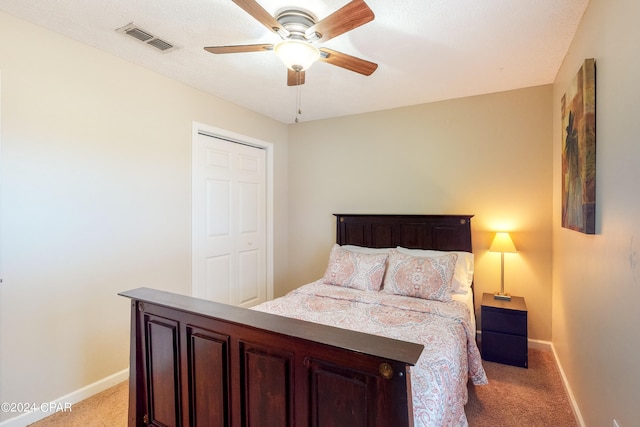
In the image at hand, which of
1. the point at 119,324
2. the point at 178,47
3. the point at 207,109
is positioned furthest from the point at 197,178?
the point at 119,324

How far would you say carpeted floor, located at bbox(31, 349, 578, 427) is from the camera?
1948mm

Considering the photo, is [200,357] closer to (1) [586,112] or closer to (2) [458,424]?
(2) [458,424]

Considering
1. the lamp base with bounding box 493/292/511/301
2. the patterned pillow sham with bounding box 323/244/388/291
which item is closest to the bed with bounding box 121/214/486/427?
the patterned pillow sham with bounding box 323/244/388/291

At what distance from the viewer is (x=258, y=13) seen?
58.0 inches

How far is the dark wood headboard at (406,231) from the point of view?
10.2 ft

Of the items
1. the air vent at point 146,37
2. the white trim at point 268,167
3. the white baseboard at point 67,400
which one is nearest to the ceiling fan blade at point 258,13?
the air vent at point 146,37

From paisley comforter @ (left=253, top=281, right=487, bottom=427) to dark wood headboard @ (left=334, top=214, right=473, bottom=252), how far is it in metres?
0.86

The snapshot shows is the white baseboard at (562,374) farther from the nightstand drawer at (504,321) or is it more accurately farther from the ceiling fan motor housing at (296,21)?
the ceiling fan motor housing at (296,21)

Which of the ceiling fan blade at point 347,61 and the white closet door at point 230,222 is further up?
the ceiling fan blade at point 347,61

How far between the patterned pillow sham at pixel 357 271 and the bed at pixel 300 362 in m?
0.36

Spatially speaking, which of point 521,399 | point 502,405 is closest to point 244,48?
point 502,405

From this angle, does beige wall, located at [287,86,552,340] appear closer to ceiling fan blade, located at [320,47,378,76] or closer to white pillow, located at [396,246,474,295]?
white pillow, located at [396,246,474,295]

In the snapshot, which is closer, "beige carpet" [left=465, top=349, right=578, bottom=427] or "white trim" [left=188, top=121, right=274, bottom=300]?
"beige carpet" [left=465, top=349, right=578, bottom=427]

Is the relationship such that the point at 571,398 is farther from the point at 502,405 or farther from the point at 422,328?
the point at 422,328
